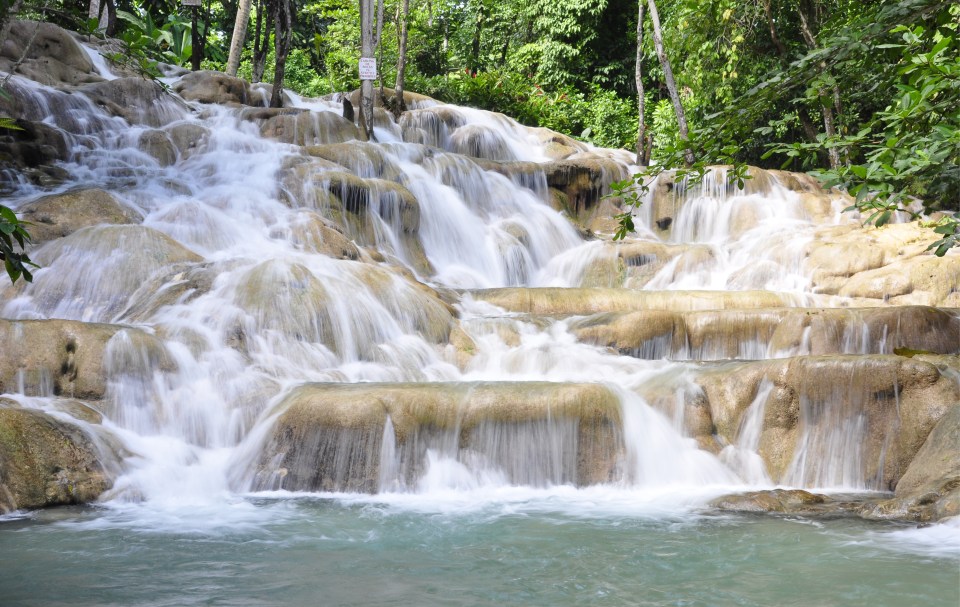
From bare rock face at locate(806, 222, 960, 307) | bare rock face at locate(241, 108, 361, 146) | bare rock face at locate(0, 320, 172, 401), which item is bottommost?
bare rock face at locate(0, 320, 172, 401)

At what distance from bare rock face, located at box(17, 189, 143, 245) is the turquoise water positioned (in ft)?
17.9

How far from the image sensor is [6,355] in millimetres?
7234

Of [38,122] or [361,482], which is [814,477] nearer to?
[361,482]

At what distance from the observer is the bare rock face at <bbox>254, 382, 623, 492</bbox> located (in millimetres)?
6914

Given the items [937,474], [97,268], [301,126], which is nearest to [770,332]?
[937,474]

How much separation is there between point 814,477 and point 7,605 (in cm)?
585

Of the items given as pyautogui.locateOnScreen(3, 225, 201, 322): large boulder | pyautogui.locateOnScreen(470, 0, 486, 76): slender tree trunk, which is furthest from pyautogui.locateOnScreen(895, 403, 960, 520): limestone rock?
pyautogui.locateOnScreen(470, 0, 486, 76): slender tree trunk

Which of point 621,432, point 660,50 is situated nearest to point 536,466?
point 621,432

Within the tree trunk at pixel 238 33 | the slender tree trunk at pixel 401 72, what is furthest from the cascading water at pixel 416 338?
the tree trunk at pixel 238 33

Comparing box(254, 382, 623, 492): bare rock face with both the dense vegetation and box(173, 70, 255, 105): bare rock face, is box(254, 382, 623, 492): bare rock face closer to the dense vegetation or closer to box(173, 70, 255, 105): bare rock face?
the dense vegetation

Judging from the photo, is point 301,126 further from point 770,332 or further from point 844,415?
point 844,415

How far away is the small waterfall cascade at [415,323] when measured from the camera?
7.03 metres

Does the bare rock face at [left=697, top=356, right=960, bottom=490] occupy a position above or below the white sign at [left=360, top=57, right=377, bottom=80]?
below

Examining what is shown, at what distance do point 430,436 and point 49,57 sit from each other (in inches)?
568
